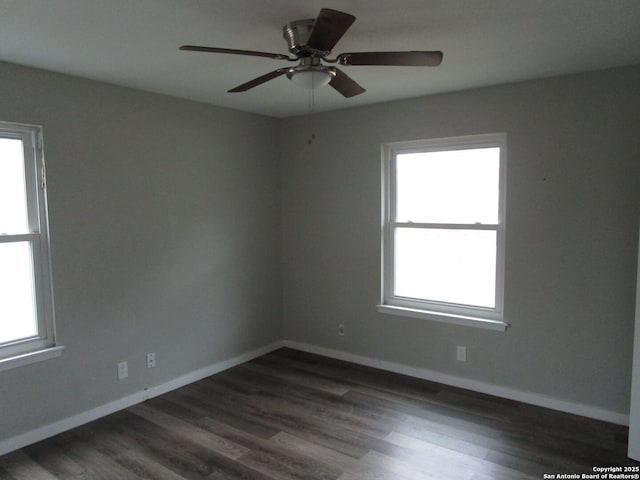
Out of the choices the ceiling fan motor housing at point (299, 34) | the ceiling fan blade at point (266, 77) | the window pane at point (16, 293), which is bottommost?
the window pane at point (16, 293)

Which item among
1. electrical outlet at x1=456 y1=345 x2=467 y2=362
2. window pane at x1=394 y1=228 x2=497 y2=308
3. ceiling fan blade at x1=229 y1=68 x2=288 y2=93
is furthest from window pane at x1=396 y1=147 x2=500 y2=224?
ceiling fan blade at x1=229 y1=68 x2=288 y2=93

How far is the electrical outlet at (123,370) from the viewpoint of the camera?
3.26m

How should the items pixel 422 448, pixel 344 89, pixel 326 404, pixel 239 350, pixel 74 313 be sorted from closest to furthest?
1. pixel 344 89
2. pixel 422 448
3. pixel 74 313
4. pixel 326 404
5. pixel 239 350

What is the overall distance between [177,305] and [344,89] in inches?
89.6

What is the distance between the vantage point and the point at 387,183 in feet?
13.0

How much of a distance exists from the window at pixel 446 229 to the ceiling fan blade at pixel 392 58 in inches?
66.7

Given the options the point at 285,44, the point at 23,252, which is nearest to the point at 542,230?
the point at 285,44

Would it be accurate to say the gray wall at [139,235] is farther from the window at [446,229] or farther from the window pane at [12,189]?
the window at [446,229]

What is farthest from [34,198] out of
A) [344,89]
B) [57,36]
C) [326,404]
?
[326,404]

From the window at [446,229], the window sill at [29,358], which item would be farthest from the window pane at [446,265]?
the window sill at [29,358]

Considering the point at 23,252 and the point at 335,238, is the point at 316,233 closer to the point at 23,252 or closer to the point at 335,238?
the point at 335,238

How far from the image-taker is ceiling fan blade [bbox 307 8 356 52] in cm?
158

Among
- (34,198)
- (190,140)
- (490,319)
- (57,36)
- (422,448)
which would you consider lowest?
(422,448)

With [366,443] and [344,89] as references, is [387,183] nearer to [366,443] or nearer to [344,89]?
[344,89]
